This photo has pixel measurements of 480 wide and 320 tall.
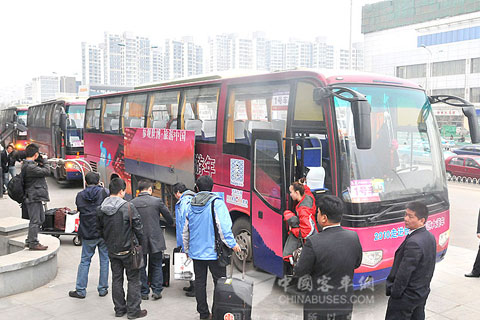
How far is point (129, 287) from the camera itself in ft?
17.9

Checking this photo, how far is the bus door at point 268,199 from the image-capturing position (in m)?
6.20

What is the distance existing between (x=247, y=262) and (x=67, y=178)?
1092 cm

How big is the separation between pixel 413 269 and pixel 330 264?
74 cm

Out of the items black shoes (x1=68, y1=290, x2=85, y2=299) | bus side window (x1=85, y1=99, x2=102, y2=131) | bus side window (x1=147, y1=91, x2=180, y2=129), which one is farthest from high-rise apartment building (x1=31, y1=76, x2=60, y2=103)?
black shoes (x1=68, y1=290, x2=85, y2=299)

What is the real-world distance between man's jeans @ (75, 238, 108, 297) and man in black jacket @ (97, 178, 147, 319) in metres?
0.82

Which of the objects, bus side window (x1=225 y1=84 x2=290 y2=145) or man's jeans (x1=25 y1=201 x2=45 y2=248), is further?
man's jeans (x1=25 y1=201 x2=45 y2=248)

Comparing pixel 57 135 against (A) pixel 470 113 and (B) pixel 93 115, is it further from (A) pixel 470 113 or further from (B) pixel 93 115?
(A) pixel 470 113

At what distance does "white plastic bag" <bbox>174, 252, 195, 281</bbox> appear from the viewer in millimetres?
6039

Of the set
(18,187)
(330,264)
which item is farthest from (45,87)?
(330,264)

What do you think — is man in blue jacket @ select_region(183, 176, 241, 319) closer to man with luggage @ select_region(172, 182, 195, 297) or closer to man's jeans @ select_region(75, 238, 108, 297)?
man with luggage @ select_region(172, 182, 195, 297)

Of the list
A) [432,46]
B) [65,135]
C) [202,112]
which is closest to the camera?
[202,112]

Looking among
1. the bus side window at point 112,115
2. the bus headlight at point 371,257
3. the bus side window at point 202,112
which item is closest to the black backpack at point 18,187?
the bus side window at point 202,112

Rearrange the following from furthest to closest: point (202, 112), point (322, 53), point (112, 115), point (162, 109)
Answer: point (322, 53) < point (112, 115) < point (162, 109) < point (202, 112)

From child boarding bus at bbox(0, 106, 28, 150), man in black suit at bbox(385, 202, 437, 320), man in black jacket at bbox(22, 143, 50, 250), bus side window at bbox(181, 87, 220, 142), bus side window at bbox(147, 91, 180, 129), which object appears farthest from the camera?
child boarding bus at bbox(0, 106, 28, 150)
